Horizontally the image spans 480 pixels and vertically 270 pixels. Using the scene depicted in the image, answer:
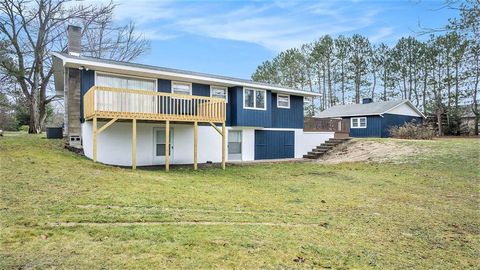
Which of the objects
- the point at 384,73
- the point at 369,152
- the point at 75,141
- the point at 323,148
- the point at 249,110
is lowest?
the point at 369,152

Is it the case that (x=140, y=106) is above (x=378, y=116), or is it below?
below

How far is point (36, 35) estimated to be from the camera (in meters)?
23.8

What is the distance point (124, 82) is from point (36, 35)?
48.9 feet

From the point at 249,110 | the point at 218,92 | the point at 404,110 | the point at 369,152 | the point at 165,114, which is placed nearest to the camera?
the point at 165,114

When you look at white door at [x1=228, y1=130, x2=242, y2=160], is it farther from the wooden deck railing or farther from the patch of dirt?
the patch of dirt

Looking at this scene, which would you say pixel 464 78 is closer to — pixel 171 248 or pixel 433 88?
pixel 433 88

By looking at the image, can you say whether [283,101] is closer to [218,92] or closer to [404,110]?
[218,92]

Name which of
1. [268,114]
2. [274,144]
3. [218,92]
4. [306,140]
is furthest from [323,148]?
[218,92]

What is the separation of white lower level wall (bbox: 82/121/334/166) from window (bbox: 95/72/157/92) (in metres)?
1.73

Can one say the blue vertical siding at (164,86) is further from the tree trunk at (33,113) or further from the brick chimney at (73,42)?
the tree trunk at (33,113)

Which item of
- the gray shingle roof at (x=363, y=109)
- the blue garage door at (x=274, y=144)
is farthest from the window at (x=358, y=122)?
the blue garage door at (x=274, y=144)

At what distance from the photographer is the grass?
3807mm

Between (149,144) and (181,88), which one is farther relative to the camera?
(181,88)

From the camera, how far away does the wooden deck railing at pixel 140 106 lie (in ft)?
38.1
